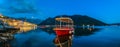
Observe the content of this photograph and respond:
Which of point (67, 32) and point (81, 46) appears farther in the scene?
point (67, 32)

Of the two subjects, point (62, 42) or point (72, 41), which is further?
point (72, 41)

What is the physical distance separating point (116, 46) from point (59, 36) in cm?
1546

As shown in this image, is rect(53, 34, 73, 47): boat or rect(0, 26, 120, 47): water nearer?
rect(53, 34, 73, 47): boat

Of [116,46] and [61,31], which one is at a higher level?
[61,31]

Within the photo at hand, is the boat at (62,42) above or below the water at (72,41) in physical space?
above

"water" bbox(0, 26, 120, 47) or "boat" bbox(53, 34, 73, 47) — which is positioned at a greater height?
"boat" bbox(53, 34, 73, 47)

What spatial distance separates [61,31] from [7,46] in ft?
61.9

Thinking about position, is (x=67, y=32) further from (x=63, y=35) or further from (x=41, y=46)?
(x=41, y=46)

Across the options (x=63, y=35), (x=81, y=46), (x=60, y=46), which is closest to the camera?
(x=60, y=46)

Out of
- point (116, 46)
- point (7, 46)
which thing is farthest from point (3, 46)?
point (116, 46)

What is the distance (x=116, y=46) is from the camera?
54.8 metres

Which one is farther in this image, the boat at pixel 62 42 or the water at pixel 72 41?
the water at pixel 72 41

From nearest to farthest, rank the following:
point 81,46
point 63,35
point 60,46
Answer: point 60,46, point 81,46, point 63,35

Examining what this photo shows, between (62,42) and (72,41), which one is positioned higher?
(62,42)
